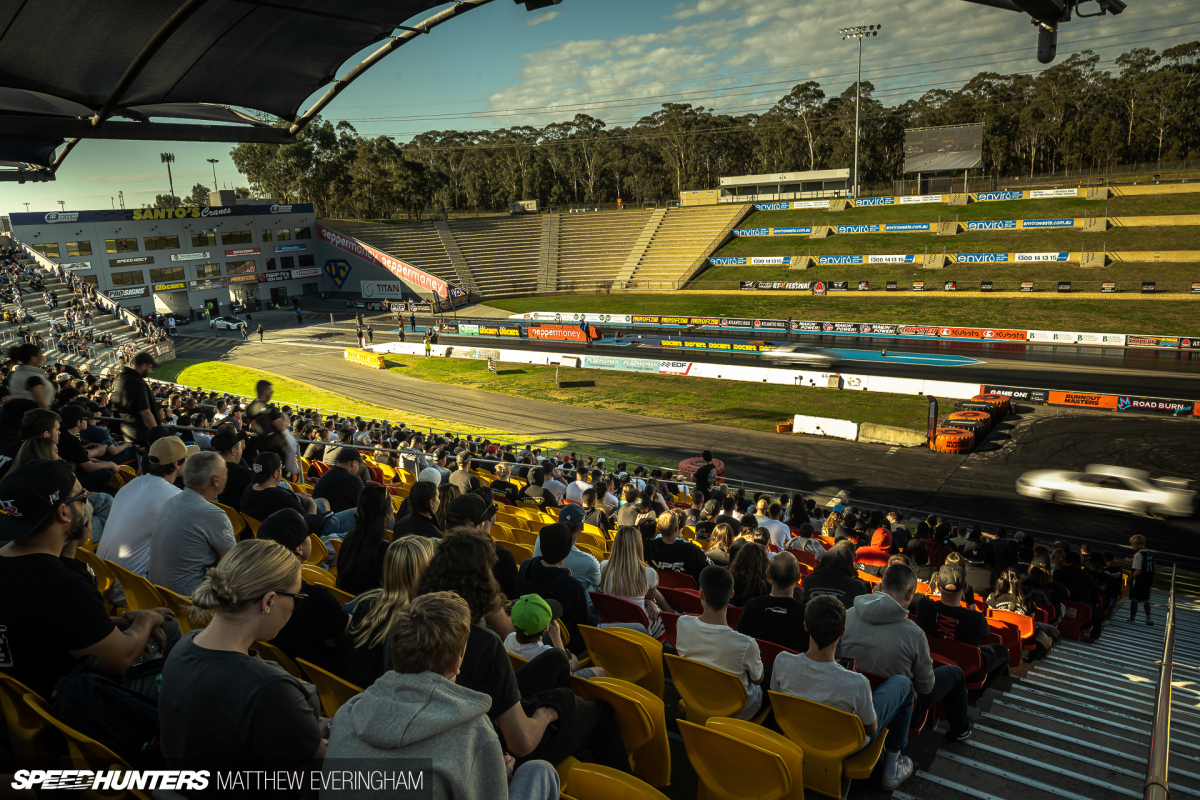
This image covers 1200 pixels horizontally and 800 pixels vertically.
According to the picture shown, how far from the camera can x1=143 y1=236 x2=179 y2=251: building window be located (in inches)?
2638

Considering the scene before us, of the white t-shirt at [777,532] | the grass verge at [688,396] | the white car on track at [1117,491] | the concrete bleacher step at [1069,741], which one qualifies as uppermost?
the concrete bleacher step at [1069,741]

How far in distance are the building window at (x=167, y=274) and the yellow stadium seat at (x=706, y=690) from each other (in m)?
78.3

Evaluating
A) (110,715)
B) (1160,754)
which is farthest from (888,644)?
(110,715)

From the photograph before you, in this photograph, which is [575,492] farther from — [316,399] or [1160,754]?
[316,399]

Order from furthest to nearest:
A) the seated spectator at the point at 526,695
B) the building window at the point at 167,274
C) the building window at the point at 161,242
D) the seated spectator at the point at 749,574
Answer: the building window at the point at 167,274, the building window at the point at 161,242, the seated spectator at the point at 749,574, the seated spectator at the point at 526,695

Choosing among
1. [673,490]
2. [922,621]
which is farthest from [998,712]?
[673,490]

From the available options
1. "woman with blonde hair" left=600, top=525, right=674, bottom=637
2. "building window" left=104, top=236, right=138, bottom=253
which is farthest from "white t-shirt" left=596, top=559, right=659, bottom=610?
"building window" left=104, top=236, right=138, bottom=253

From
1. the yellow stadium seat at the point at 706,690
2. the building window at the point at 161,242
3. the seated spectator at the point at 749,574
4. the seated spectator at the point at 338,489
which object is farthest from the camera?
the building window at the point at 161,242

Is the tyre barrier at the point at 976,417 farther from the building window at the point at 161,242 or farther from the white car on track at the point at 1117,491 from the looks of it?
the building window at the point at 161,242

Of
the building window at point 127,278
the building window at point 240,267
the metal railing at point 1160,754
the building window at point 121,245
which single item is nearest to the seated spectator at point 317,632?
the metal railing at point 1160,754

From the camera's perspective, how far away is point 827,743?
13.3 ft

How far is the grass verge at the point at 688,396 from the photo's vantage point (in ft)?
97.3

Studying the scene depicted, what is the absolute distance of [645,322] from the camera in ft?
178

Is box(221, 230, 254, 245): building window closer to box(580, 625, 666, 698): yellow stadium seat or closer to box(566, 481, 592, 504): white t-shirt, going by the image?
box(566, 481, 592, 504): white t-shirt
